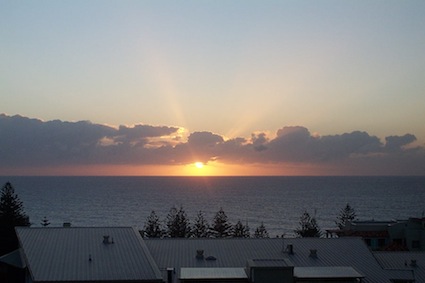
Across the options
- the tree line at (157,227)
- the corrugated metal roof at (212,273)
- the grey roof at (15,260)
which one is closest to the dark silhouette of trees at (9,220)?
the tree line at (157,227)

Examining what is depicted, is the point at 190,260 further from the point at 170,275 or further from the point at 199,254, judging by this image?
the point at 170,275

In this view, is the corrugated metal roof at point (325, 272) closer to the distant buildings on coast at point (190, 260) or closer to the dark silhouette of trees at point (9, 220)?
the distant buildings on coast at point (190, 260)

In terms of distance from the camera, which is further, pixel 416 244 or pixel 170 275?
pixel 416 244

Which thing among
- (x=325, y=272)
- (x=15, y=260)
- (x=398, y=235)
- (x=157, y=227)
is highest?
(x=398, y=235)

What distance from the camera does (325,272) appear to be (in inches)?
1243

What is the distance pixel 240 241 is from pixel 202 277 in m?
9.38

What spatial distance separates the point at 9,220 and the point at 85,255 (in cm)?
3516

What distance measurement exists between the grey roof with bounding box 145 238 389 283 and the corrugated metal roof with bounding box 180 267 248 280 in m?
1.88

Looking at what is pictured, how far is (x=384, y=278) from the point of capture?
33.8 meters

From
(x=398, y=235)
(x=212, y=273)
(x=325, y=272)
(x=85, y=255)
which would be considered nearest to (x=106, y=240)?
(x=85, y=255)

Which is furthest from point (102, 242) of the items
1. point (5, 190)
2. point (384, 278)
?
point (5, 190)

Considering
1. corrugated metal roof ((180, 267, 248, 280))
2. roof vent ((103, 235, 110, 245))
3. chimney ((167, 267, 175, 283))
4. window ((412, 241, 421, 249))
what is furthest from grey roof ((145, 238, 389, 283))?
window ((412, 241, 421, 249))

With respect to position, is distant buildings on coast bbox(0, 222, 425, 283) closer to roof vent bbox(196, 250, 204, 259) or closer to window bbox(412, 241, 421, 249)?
roof vent bbox(196, 250, 204, 259)

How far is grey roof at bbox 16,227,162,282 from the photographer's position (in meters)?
29.9
